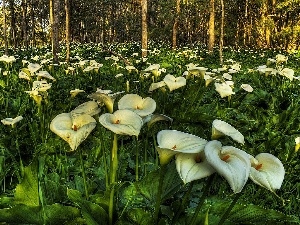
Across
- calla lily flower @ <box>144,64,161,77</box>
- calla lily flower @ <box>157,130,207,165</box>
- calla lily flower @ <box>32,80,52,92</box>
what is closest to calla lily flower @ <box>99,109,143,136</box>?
calla lily flower @ <box>157,130,207,165</box>

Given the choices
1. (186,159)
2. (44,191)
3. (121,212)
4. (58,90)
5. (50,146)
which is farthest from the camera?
(58,90)

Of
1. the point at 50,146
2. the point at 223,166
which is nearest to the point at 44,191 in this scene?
the point at 50,146

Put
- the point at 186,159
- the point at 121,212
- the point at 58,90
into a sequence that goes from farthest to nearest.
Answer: the point at 58,90 → the point at 121,212 → the point at 186,159

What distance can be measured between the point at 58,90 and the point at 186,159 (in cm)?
483

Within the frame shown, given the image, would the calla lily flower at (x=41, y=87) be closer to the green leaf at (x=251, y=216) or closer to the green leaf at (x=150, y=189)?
the green leaf at (x=150, y=189)

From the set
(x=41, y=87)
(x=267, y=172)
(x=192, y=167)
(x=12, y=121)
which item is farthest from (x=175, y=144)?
(x=41, y=87)

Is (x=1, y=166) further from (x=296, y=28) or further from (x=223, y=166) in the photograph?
(x=296, y=28)

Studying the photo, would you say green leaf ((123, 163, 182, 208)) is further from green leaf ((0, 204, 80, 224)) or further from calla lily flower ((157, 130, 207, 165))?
calla lily flower ((157, 130, 207, 165))

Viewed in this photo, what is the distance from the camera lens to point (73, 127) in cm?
160

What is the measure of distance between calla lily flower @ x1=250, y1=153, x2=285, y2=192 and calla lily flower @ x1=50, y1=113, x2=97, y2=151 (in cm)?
66

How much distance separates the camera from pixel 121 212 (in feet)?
5.93

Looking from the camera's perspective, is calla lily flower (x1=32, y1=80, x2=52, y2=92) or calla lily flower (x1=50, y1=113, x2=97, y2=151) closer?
calla lily flower (x1=50, y1=113, x2=97, y2=151)

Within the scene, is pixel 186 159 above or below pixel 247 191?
above

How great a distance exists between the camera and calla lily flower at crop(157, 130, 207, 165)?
123 centimetres
